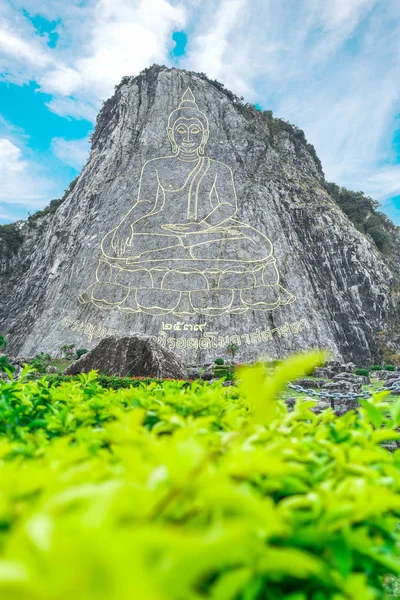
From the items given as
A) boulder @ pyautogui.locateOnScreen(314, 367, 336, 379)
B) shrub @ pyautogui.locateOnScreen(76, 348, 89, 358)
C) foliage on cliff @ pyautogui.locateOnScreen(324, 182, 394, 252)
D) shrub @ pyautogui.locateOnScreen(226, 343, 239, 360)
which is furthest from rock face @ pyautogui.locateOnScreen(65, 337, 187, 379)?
foliage on cliff @ pyautogui.locateOnScreen(324, 182, 394, 252)

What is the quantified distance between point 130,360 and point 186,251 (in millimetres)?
14285

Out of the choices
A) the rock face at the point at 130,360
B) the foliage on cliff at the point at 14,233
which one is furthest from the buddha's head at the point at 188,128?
the rock face at the point at 130,360

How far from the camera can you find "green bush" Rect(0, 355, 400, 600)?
23.2 inches

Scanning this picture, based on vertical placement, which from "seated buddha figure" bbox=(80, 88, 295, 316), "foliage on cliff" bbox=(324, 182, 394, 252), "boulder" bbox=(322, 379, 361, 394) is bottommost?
"boulder" bbox=(322, 379, 361, 394)

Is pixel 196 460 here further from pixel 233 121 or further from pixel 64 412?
pixel 233 121

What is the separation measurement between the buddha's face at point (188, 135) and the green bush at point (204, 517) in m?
31.7

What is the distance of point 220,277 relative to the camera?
26.2 metres

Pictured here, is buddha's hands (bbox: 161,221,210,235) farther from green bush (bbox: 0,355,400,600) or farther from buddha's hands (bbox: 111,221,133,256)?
green bush (bbox: 0,355,400,600)

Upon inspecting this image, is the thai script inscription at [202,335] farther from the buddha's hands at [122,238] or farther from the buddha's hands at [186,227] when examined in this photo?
the buddha's hands at [186,227]

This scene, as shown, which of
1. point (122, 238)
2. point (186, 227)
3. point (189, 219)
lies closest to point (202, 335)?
point (186, 227)

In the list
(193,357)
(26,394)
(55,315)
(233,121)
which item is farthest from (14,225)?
(26,394)

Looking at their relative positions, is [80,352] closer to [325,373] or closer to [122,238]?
[122,238]

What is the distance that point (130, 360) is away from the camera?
1367 cm

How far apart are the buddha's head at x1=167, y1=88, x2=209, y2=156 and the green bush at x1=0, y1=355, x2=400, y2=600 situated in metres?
31.7
